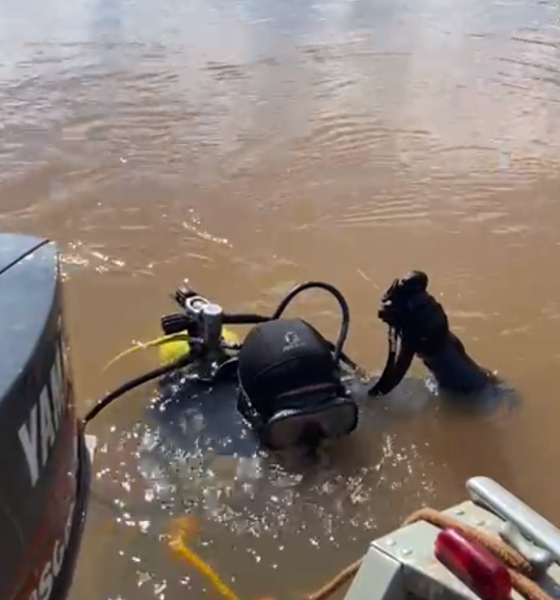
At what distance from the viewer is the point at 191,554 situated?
2.94 m

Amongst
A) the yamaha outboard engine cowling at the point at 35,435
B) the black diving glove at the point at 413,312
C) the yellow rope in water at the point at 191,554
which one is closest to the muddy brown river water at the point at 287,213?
the yellow rope in water at the point at 191,554

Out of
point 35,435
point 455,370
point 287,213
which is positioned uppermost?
point 35,435

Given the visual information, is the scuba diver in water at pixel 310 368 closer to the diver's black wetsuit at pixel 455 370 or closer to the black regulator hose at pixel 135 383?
the diver's black wetsuit at pixel 455 370

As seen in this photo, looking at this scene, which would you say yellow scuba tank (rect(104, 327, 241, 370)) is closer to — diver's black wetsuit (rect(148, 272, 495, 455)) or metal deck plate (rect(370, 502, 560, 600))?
diver's black wetsuit (rect(148, 272, 495, 455))

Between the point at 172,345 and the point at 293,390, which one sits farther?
the point at 172,345

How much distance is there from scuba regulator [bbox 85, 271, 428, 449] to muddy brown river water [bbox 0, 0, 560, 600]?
0.16 m

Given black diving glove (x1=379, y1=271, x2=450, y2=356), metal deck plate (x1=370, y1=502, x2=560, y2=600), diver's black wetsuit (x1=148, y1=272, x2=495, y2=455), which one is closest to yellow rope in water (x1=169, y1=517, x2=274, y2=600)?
diver's black wetsuit (x1=148, y1=272, x2=495, y2=455)

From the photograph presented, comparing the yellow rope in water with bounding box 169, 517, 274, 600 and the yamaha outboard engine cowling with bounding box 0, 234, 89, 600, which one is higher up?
the yamaha outboard engine cowling with bounding box 0, 234, 89, 600

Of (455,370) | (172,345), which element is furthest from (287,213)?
(455,370)

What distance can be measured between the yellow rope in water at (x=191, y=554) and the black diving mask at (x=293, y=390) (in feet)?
1.22

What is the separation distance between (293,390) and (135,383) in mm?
577

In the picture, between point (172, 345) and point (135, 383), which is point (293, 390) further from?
point (172, 345)

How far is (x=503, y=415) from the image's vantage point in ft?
11.8

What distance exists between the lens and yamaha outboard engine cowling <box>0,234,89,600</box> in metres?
1.75
